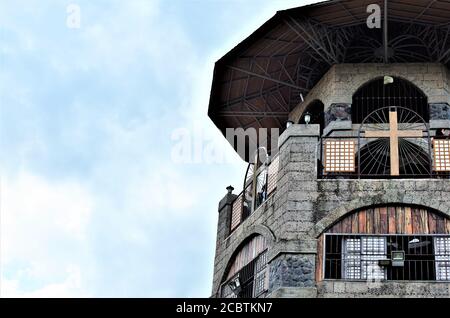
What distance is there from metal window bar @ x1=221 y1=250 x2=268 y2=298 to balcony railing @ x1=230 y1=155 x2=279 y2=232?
7.01ft

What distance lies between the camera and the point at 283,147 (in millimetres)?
26938

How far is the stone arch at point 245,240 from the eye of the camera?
2598 cm

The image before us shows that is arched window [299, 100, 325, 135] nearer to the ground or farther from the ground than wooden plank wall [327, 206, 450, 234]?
farther from the ground

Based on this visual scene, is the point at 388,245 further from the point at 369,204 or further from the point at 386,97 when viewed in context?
the point at 386,97

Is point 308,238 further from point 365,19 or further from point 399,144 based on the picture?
point 365,19

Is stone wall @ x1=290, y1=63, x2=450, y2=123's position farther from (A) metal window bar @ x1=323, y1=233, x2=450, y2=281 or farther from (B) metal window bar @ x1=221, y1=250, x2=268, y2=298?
(A) metal window bar @ x1=323, y1=233, x2=450, y2=281

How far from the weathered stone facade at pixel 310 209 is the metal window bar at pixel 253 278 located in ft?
2.00

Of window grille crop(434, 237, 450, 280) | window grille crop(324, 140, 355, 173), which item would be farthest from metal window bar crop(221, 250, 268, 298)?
window grille crop(434, 237, 450, 280)

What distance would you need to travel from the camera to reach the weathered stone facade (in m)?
23.4

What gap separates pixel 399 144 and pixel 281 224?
5.05m

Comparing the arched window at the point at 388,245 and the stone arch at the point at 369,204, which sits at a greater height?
the stone arch at the point at 369,204

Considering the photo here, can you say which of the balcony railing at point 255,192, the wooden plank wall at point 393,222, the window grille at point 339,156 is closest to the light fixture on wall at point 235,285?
the balcony railing at point 255,192

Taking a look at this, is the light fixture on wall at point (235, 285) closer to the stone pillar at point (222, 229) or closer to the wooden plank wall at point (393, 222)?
the stone pillar at point (222, 229)
